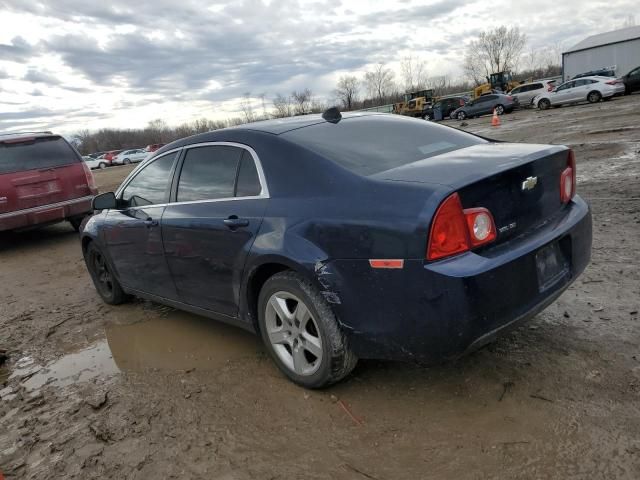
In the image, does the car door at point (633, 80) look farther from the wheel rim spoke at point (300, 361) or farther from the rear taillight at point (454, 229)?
the wheel rim spoke at point (300, 361)

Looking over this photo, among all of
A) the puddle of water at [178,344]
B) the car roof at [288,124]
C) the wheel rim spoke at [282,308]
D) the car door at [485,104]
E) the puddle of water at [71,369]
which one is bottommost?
the car door at [485,104]

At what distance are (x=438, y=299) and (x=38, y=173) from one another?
25.8 ft

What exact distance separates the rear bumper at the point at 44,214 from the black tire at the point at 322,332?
21.6 feet

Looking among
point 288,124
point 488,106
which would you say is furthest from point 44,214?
point 488,106

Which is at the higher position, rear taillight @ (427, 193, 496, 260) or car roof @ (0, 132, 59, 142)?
car roof @ (0, 132, 59, 142)

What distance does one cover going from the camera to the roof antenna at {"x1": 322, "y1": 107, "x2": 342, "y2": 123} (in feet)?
11.9

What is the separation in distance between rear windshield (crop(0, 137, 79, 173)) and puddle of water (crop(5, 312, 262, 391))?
4.99 m

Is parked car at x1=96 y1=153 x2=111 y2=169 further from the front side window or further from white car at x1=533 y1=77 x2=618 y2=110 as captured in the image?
the front side window

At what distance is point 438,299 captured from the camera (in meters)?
2.41

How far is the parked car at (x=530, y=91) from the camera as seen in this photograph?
3105 centimetres

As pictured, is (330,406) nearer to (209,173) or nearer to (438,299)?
(438,299)

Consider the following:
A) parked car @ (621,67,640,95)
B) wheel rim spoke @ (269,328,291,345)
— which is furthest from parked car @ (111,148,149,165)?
wheel rim spoke @ (269,328,291,345)

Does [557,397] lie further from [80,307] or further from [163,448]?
[80,307]

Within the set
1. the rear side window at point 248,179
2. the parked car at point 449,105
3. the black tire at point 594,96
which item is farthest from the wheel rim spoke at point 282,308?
the parked car at point 449,105
